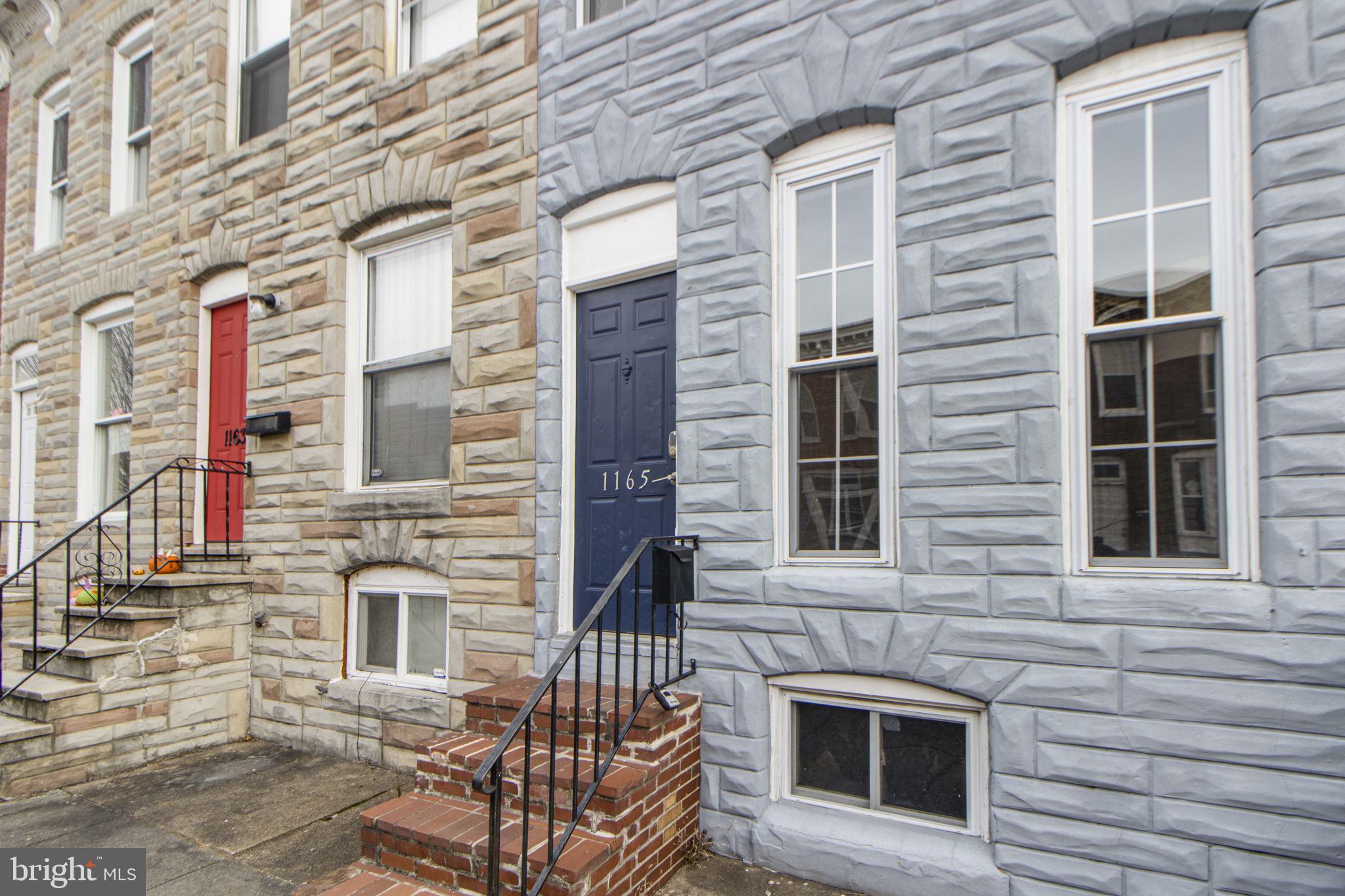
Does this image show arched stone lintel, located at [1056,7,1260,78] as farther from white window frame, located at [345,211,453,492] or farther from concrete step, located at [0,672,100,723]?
concrete step, located at [0,672,100,723]

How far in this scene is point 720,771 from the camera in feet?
A: 13.1

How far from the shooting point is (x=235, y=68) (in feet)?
23.5

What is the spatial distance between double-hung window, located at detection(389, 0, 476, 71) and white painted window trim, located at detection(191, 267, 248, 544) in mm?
2288

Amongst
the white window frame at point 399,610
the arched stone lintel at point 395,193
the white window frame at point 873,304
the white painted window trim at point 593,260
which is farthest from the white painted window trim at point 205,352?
the white window frame at point 873,304

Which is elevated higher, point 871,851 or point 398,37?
point 398,37

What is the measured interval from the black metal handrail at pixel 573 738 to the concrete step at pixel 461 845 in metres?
0.04

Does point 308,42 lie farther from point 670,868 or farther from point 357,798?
point 670,868

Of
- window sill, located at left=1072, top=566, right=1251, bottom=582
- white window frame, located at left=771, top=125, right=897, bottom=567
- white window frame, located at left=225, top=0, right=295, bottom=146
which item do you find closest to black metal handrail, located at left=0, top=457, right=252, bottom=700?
white window frame, located at left=225, top=0, right=295, bottom=146

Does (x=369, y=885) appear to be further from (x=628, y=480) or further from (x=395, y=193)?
(x=395, y=193)

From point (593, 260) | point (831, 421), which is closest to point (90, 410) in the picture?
point (593, 260)

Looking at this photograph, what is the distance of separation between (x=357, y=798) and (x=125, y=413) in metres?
5.35

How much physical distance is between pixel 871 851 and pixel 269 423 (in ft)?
16.9

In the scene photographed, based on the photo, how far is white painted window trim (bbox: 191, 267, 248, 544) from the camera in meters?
6.88

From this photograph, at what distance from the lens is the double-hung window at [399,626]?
5.48 m
